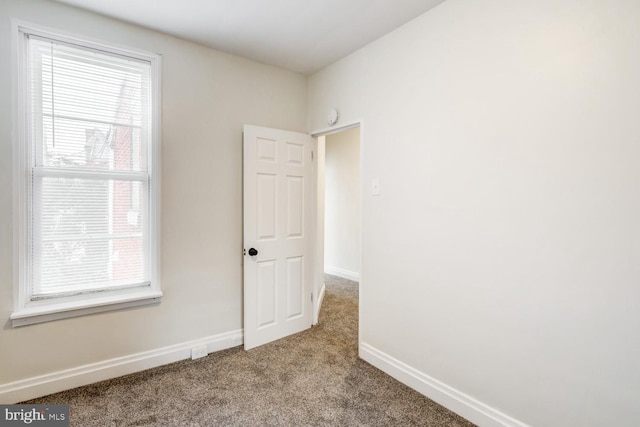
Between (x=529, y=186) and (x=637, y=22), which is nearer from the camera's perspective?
(x=637, y=22)

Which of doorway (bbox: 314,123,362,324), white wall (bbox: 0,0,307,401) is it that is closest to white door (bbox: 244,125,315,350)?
white wall (bbox: 0,0,307,401)

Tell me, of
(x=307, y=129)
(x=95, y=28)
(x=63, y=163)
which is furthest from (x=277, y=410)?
(x=95, y=28)

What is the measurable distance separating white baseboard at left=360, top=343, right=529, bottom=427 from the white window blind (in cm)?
194

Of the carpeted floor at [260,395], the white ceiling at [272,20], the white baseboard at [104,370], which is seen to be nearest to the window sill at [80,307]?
the white baseboard at [104,370]

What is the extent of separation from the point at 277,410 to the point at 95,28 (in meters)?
2.86

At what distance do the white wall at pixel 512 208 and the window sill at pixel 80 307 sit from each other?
1.83 meters

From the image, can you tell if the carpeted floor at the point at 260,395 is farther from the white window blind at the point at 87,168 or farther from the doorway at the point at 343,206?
the doorway at the point at 343,206

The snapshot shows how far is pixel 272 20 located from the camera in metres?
2.19

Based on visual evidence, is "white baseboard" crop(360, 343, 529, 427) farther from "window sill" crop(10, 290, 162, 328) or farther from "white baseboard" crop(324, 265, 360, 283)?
"white baseboard" crop(324, 265, 360, 283)

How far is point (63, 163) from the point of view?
208 centimetres

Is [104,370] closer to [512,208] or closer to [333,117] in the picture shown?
[333,117]

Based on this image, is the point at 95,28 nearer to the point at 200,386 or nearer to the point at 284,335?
the point at 200,386

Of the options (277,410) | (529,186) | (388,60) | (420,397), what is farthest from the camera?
(388,60)

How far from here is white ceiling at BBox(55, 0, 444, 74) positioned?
2.01 m
